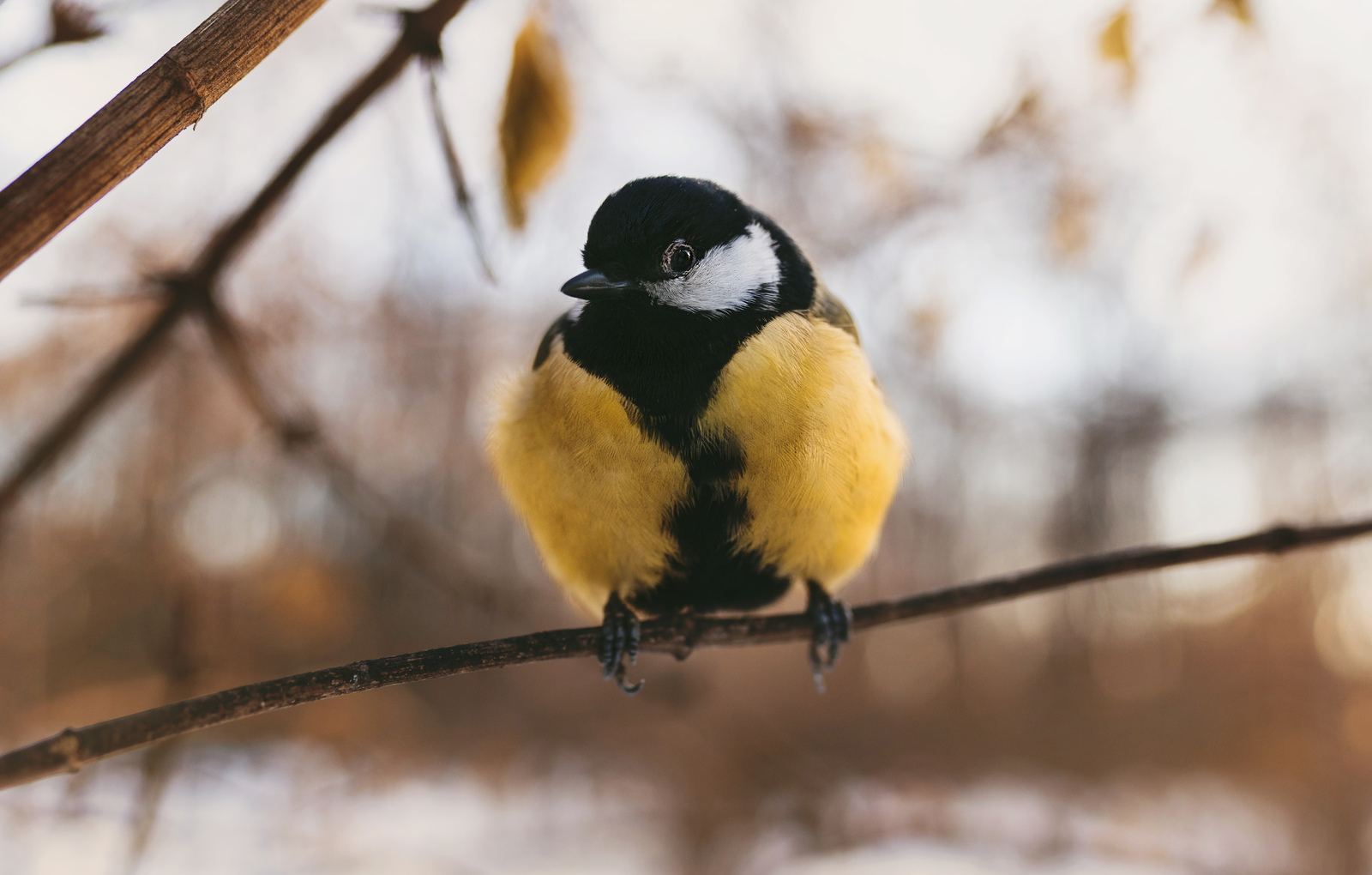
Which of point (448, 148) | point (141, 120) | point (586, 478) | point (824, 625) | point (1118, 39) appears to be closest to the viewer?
point (141, 120)

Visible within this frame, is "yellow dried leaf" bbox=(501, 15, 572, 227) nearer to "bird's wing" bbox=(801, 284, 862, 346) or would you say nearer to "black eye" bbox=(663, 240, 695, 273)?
"black eye" bbox=(663, 240, 695, 273)

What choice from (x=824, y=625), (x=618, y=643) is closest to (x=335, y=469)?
(x=618, y=643)

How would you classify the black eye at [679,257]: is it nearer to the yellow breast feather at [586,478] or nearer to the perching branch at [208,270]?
the yellow breast feather at [586,478]

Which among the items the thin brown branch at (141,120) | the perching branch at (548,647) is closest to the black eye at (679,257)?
the perching branch at (548,647)

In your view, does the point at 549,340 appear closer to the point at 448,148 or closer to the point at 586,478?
the point at 586,478

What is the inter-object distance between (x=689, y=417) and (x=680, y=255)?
202 mm

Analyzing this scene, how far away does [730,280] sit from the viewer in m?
1.09

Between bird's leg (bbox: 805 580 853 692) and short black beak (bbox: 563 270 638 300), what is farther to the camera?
bird's leg (bbox: 805 580 853 692)

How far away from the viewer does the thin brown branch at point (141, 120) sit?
1.30ft

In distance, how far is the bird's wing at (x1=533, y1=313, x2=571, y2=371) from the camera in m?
1.21

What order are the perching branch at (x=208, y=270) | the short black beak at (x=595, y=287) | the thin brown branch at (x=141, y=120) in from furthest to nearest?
the short black beak at (x=595, y=287) → the perching branch at (x=208, y=270) → the thin brown branch at (x=141, y=120)

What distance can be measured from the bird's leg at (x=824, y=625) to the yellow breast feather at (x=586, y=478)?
0.25 meters

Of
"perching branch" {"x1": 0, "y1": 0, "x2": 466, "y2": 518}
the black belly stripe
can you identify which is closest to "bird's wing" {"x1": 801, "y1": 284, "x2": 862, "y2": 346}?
the black belly stripe

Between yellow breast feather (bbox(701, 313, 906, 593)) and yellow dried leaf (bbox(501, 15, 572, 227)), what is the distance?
1.07ft
